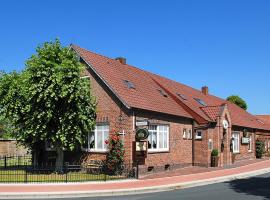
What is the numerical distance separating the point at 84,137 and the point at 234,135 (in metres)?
17.7

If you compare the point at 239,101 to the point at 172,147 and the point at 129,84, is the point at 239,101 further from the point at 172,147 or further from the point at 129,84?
the point at 129,84

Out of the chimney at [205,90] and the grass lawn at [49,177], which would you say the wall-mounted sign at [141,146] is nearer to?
the grass lawn at [49,177]

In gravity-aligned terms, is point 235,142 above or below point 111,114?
below

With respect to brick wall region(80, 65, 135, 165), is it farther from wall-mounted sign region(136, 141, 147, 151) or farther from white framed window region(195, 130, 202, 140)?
white framed window region(195, 130, 202, 140)

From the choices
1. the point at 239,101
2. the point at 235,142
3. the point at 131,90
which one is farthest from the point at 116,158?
the point at 239,101

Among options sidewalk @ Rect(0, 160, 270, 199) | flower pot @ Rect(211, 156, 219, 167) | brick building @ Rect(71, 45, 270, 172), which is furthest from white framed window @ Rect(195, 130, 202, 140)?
sidewalk @ Rect(0, 160, 270, 199)

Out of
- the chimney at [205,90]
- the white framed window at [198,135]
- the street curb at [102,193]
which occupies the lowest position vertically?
the street curb at [102,193]

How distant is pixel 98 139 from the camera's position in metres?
25.7

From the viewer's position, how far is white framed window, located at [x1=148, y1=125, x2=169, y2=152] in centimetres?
2634

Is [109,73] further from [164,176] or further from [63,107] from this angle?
[164,176]

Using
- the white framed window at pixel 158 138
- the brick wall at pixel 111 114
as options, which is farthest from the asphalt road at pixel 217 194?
the white framed window at pixel 158 138

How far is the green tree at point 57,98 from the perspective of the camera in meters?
23.6

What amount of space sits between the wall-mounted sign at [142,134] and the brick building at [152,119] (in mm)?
336

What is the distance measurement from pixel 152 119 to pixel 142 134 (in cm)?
271
